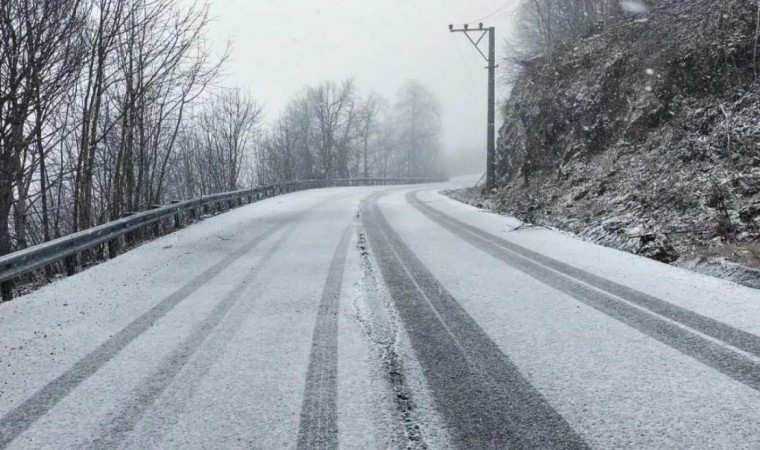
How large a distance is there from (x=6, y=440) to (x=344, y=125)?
5691 centimetres

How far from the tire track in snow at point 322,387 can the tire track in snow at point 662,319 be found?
2834 millimetres

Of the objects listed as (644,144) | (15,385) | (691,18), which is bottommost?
(15,385)

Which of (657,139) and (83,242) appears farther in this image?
(657,139)

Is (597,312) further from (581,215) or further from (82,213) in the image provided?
(82,213)

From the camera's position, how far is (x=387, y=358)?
13.4ft

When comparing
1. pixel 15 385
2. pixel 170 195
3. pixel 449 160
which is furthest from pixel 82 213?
pixel 449 160

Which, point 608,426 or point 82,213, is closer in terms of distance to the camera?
point 608,426

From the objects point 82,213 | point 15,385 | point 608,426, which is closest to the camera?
point 608,426

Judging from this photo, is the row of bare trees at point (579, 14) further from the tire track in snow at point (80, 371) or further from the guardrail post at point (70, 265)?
the guardrail post at point (70, 265)

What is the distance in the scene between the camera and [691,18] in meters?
13.5

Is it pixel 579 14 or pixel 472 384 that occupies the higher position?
Answer: pixel 579 14

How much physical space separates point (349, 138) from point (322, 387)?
5614cm

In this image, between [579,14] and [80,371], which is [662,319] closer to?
[80,371]

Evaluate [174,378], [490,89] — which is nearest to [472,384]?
[174,378]
